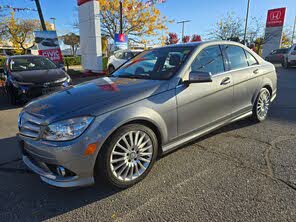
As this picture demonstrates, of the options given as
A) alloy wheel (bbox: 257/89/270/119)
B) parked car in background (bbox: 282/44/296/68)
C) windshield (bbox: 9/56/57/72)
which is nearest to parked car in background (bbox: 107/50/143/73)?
windshield (bbox: 9/56/57/72)

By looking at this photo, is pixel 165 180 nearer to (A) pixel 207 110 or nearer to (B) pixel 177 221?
(B) pixel 177 221

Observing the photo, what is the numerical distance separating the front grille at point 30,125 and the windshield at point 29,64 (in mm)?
5053

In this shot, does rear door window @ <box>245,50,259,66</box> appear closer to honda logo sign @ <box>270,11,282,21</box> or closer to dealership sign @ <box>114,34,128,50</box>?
dealership sign @ <box>114,34,128,50</box>

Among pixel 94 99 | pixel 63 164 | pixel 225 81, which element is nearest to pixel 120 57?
pixel 225 81

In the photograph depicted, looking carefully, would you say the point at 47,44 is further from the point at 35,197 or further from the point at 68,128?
the point at 68,128

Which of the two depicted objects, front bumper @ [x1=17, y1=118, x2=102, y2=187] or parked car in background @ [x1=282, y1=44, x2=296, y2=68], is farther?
parked car in background @ [x1=282, y1=44, x2=296, y2=68]

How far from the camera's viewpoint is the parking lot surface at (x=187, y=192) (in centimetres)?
211

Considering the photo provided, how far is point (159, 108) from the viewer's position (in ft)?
8.52

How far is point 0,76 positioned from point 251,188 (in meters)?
8.23

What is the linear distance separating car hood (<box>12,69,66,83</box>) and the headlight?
173 inches

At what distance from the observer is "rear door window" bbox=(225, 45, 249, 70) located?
3.66 metres

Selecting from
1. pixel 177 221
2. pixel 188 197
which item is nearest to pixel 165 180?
A: pixel 188 197

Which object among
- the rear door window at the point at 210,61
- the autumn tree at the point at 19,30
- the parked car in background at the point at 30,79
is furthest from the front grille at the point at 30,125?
the autumn tree at the point at 19,30

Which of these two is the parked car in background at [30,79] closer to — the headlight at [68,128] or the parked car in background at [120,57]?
the headlight at [68,128]
